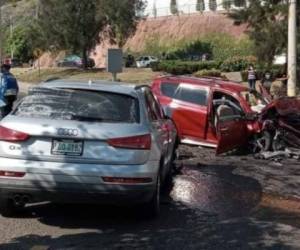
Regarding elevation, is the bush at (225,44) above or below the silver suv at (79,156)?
below

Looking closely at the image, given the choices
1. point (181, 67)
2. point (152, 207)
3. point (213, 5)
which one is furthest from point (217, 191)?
point (213, 5)

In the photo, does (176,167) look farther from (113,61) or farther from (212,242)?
(113,61)

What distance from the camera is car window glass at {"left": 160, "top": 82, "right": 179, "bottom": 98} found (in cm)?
1543

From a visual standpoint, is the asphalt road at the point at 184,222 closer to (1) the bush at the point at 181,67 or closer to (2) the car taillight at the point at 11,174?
(2) the car taillight at the point at 11,174

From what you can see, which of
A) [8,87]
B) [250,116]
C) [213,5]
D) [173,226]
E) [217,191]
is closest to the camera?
[173,226]

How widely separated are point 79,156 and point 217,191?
11.0 feet

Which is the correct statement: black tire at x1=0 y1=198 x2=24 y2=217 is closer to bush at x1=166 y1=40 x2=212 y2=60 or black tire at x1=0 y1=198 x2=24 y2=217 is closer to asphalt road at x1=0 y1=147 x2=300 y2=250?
asphalt road at x1=0 y1=147 x2=300 y2=250

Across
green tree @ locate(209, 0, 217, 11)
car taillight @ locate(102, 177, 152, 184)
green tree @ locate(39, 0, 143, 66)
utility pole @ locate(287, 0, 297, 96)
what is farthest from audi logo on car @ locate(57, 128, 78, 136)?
green tree @ locate(209, 0, 217, 11)

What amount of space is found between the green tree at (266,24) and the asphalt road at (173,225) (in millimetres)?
20122

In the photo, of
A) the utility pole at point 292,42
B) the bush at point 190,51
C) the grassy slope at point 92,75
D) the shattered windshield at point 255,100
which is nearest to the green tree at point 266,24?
the utility pole at point 292,42

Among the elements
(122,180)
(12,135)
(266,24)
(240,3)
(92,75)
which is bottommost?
(92,75)

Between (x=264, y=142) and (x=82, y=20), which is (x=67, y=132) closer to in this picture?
Answer: (x=264, y=142)

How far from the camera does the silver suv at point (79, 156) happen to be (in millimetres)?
7293

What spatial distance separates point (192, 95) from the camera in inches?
588
